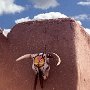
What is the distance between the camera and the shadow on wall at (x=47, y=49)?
15.9m

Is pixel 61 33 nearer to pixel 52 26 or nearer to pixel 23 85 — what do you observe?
pixel 52 26

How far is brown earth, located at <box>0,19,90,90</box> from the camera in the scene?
15.9 m

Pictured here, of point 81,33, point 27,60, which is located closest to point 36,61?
point 27,60

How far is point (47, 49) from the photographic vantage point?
53.0 ft

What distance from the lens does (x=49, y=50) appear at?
16125mm

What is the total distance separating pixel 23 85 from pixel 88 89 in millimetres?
2017

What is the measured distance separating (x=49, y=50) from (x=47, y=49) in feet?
0.24

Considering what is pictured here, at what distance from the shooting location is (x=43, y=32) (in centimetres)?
1641

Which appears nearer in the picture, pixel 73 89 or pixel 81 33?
pixel 73 89

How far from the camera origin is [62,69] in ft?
52.3

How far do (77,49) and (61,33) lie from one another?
697 mm

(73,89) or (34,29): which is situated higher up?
(34,29)

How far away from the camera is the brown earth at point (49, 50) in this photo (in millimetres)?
15922

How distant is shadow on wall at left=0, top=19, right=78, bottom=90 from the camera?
15.9 m
